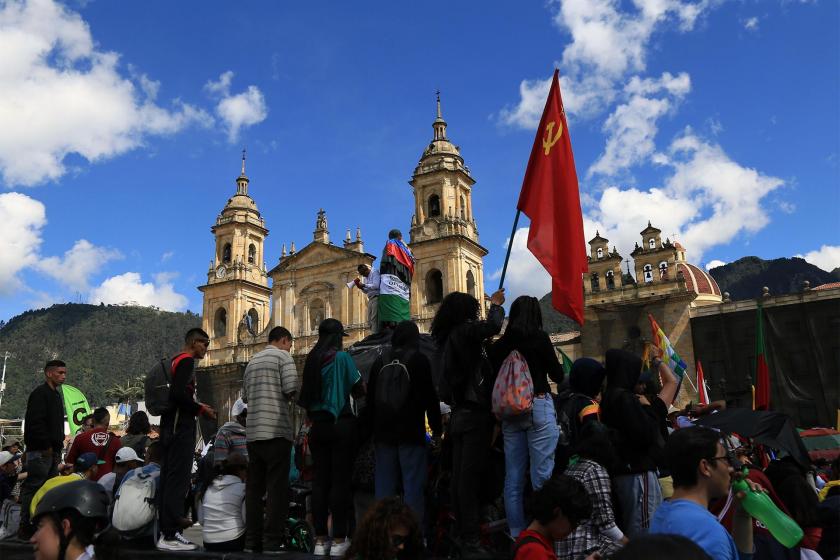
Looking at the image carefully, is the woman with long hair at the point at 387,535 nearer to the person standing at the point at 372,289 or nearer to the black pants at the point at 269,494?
the black pants at the point at 269,494

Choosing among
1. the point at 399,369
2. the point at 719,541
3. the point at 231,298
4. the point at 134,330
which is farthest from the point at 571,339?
the point at 134,330

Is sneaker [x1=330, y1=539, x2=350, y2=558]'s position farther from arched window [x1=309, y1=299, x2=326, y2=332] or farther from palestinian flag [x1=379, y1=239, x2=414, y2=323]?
arched window [x1=309, y1=299, x2=326, y2=332]

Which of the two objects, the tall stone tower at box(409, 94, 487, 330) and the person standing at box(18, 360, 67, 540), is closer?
the person standing at box(18, 360, 67, 540)

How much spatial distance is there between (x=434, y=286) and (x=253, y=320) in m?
13.5

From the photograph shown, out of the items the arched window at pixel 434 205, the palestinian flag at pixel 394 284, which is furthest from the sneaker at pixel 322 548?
the arched window at pixel 434 205

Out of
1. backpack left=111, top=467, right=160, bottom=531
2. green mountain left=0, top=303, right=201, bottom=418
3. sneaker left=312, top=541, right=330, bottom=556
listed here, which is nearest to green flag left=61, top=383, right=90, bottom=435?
backpack left=111, top=467, right=160, bottom=531

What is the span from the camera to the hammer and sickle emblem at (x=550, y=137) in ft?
20.2

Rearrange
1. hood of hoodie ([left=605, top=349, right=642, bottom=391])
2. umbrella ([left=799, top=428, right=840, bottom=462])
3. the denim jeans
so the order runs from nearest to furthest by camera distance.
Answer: the denim jeans < hood of hoodie ([left=605, top=349, right=642, bottom=391]) < umbrella ([left=799, top=428, right=840, bottom=462])

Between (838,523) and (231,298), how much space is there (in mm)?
38672

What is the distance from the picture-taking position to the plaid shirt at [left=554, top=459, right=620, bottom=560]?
A: 3.42 m

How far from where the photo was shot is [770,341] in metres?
26.7

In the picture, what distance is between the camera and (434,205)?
1388 inches

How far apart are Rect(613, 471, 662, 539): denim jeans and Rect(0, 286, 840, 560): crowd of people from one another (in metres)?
Answer: 0.01

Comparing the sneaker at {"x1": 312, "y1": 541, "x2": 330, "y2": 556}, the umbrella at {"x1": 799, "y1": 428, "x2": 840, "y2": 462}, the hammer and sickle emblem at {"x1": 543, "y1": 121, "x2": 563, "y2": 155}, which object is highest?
the hammer and sickle emblem at {"x1": 543, "y1": 121, "x2": 563, "y2": 155}
